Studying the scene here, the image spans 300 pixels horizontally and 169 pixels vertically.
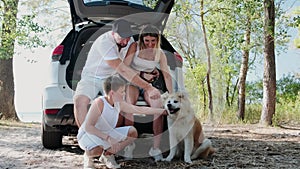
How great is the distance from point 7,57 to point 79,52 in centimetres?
567

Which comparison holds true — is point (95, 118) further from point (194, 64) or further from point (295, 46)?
point (295, 46)

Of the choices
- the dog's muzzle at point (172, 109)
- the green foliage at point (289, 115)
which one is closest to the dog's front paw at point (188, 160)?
the dog's muzzle at point (172, 109)

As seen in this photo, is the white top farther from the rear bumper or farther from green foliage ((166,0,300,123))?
green foliage ((166,0,300,123))

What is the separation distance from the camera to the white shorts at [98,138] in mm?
2846

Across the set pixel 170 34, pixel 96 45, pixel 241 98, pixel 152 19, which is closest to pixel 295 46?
pixel 241 98

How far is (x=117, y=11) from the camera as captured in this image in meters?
3.70

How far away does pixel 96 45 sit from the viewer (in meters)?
3.06

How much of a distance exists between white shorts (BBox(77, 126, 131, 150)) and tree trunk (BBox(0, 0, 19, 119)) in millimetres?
6285

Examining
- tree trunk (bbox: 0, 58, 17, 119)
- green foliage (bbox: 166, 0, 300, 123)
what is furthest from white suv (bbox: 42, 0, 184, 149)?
tree trunk (bbox: 0, 58, 17, 119)

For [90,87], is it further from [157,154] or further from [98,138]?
[157,154]

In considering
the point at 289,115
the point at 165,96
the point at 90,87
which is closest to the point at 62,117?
the point at 90,87

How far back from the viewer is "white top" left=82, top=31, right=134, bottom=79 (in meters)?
2.97

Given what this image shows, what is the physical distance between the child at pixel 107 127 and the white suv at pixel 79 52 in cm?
32

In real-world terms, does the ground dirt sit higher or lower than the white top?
lower
